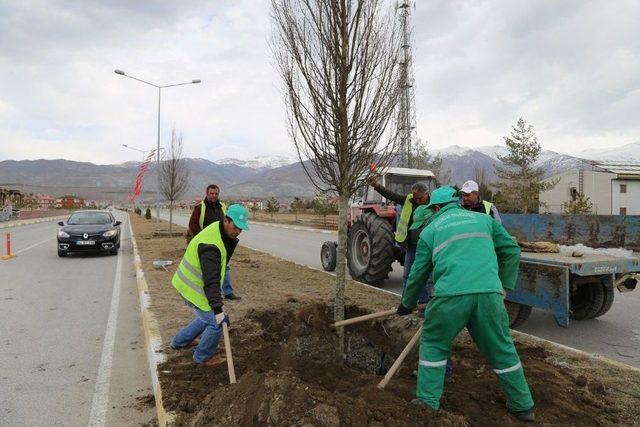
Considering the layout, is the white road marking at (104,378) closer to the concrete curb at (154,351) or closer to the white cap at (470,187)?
the concrete curb at (154,351)

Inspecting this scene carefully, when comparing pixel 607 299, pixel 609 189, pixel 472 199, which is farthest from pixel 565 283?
pixel 609 189

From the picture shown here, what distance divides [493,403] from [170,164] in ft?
69.6

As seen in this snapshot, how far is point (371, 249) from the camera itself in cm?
848

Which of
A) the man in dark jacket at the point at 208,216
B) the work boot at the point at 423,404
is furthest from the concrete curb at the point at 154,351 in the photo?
the work boot at the point at 423,404

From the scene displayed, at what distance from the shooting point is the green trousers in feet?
10.2

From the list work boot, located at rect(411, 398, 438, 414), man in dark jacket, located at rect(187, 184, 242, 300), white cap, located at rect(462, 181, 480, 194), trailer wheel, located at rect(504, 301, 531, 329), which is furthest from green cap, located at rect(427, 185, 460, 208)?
man in dark jacket, located at rect(187, 184, 242, 300)

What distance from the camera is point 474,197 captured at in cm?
556

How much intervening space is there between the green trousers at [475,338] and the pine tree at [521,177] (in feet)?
99.2

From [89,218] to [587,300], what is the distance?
564 inches

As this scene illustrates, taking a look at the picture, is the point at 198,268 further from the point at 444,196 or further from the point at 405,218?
the point at 405,218

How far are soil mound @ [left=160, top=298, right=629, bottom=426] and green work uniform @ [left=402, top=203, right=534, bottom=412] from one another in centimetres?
23

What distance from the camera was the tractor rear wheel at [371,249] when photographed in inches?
326

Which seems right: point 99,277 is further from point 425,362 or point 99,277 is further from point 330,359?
point 425,362

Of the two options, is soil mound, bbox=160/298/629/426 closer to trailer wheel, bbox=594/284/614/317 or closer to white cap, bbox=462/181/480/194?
white cap, bbox=462/181/480/194
